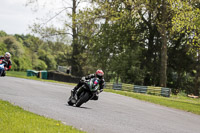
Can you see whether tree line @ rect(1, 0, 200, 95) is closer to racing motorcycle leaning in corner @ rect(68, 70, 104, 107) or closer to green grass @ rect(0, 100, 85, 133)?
racing motorcycle leaning in corner @ rect(68, 70, 104, 107)

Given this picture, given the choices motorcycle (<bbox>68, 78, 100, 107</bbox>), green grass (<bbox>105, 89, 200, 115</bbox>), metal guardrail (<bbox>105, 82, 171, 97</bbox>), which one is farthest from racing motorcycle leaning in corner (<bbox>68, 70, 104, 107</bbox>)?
metal guardrail (<bbox>105, 82, 171, 97</bbox>)

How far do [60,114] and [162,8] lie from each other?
30.0 metres

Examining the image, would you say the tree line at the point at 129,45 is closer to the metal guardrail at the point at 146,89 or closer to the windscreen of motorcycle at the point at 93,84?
the metal guardrail at the point at 146,89

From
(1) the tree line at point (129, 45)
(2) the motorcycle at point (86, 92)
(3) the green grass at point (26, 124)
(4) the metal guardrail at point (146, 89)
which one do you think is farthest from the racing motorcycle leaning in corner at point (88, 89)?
(1) the tree line at point (129, 45)

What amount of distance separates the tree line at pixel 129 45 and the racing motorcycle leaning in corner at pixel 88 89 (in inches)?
1011

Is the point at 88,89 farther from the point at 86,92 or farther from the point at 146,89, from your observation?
the point at 146,89

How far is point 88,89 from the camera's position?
502 inches

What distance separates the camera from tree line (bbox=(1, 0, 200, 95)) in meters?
39.8

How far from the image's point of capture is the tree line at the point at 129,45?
39750mm

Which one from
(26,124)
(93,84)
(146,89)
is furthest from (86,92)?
(146,89)

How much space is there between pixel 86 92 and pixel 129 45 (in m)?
32.1

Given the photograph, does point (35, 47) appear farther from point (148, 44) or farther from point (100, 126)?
point (100, 126)

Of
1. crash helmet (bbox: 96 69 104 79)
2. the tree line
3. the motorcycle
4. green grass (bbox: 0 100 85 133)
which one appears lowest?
green grass (bbox: 0 100 85 133)

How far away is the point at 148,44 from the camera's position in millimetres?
45656
